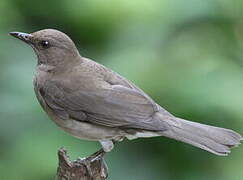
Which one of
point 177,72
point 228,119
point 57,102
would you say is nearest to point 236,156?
point 228,119

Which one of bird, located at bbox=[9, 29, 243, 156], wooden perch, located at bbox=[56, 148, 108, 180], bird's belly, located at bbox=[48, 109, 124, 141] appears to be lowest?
wooden perch, located at bbox=[56, 148, 108, 180]

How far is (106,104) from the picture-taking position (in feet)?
19.5

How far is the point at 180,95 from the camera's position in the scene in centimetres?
694

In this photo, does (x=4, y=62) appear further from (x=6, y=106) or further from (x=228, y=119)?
(x=228, y=119)

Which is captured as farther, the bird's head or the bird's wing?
the bird's head

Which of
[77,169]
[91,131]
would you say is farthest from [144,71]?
[77,169]

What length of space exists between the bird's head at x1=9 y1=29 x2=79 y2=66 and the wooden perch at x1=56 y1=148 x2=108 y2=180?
0.86m

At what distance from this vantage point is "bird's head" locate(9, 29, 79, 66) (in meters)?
6.07

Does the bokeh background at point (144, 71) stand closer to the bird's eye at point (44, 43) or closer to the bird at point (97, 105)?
the bird at point (97, 105)

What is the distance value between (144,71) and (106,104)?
1.40m

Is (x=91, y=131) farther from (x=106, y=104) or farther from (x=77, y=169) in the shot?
(x=77, y=169)

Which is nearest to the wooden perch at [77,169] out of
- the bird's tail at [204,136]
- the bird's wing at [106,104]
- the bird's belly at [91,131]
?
the bird's belly at [91,131]

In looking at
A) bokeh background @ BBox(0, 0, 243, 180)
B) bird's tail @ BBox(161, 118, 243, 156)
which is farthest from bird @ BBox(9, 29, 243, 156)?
bokeh background @ BBox(0, 0, 243, 180)

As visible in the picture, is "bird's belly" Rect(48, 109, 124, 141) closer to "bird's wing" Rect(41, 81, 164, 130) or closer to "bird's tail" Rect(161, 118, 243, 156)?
"bird's wing" Rect(41, 81, 164, 130)
